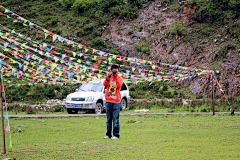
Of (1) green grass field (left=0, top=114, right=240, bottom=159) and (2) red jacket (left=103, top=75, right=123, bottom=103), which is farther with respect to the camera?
(2) red jacket (left=103, top=75, right=123, bottom=103)

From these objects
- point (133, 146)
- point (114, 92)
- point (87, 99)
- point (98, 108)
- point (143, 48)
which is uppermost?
point (143, 48)

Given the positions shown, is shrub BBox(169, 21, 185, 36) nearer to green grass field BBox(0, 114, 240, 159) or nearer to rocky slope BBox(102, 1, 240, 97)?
rocky slope BBox(102, 1, 240, 97)

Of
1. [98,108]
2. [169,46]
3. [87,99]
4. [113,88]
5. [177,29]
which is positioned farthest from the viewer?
[177,29]

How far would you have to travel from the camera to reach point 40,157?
580 cm

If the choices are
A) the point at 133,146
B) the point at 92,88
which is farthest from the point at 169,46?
the point at 133,146

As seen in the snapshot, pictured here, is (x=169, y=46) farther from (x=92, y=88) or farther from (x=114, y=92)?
(x=114, y=92)

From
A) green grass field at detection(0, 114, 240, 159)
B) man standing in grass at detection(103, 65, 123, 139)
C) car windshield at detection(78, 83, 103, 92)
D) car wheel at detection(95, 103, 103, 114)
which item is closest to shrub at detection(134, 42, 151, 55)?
car windshield at detection(78, 83, 103, 92)

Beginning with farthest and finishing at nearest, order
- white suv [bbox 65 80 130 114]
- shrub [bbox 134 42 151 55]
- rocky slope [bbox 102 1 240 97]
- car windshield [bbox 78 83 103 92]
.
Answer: shrub [bbox 134 42 151 55], rocky slope [bbox 102 1 240 97], car windshield [bbox 78 83 103 92], white suv [bbox 65 80 130 114]

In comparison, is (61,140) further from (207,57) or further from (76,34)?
(76,34)

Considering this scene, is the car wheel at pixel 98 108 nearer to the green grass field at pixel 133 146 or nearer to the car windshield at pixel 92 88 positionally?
the car windshield at pixel 92 88

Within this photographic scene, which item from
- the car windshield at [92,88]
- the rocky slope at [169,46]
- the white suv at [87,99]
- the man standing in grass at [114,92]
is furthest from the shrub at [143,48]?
the man standing in grass at [114,92]

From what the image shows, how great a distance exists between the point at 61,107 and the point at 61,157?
14629 mm

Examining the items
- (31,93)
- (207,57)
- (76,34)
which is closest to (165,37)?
(207,57)

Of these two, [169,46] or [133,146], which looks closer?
[133,146]
